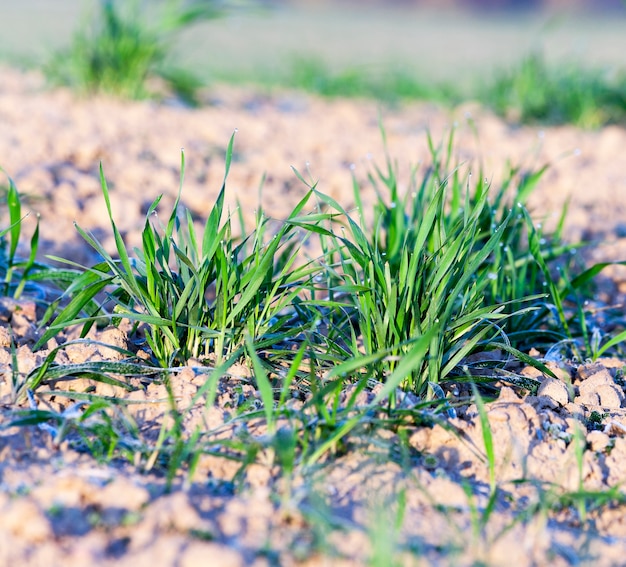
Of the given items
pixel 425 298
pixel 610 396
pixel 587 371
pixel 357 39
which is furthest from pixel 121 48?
pixel 357 39

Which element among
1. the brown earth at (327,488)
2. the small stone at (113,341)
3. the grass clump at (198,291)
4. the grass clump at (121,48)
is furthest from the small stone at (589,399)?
the grass clump at (121,48)

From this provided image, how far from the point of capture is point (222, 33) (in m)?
13.1

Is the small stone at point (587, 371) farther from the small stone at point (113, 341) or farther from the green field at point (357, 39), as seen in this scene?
the green field at point (357, 39)

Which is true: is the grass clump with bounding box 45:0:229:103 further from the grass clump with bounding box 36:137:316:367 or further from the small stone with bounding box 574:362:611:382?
the small stone with bounding box 574:362:611:382

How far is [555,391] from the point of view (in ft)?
5.47

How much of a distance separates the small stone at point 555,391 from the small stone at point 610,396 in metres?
0.08

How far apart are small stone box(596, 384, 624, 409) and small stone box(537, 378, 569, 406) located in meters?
0.08

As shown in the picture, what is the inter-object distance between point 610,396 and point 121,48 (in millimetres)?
2804

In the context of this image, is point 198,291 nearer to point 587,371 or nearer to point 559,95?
point 587,371

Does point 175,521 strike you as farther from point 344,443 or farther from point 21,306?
point 21,306

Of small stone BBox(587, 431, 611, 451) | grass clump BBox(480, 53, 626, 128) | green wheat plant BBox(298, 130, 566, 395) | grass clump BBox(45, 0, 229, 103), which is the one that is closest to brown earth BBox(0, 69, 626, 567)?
small stone BBox(587, 431, 611, 451)

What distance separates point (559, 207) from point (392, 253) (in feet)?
3.98

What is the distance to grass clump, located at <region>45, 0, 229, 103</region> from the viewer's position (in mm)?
3691

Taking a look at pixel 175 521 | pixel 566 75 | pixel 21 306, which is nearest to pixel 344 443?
pixel 175 521
